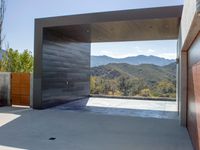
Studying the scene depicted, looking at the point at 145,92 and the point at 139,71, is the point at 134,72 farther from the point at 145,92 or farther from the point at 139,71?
the point at 145,92

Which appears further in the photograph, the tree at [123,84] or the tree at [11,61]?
the tree at [123,84]

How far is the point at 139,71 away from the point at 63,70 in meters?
11.0

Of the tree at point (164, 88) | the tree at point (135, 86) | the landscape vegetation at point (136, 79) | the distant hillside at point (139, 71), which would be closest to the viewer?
the tree at point (164, 88)

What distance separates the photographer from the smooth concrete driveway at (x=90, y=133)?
446 cm

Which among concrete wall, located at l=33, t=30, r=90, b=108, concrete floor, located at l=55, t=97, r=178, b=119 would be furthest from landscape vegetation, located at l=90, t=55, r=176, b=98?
concrete floor, located at l=55, t=97, r=178, b=119

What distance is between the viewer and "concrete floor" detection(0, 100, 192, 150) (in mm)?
4465

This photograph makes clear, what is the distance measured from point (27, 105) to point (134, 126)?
509 centimetres

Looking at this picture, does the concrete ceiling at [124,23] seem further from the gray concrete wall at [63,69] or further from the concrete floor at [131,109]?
the concrete floor at [131,109]

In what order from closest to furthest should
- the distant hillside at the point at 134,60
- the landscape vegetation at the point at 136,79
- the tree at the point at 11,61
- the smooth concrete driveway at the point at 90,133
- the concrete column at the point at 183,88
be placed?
the smooth concrete driveway at the point at 90,133 < the concrete column at the point at 183,88 < the tree at the point at 11,61 < the landscape vegetation at the point at 136,79 < the distant hillside at the point at 134,60

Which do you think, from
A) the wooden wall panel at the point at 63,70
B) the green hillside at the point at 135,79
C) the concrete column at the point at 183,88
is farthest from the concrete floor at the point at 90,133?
the green hillside at the point at 135,79

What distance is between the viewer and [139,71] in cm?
2019

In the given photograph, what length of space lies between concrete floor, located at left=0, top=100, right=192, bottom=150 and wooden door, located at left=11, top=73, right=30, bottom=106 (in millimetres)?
2086

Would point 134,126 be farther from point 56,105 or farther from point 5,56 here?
point 5,56

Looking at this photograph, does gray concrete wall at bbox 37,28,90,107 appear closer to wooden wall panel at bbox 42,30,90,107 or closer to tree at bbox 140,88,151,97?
wooden wall panel at bbox 42,30,90,107
